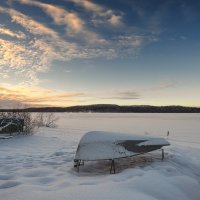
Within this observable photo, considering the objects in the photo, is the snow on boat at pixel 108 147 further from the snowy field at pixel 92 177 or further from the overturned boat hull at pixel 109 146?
the snowy field at pixel 92 177

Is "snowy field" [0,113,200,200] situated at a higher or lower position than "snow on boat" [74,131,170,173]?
lower

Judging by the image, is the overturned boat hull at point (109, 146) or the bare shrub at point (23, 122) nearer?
the overturned boat hull at point (109, 146)

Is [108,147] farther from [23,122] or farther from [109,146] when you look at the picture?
[23,122]

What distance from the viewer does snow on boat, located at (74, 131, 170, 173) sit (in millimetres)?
7023

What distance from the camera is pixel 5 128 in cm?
1430

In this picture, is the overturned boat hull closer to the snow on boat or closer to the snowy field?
the snow on boat

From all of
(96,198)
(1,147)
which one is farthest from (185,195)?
(1,147)

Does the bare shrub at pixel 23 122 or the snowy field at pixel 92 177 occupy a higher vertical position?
the bare shrub at pixel 23 122

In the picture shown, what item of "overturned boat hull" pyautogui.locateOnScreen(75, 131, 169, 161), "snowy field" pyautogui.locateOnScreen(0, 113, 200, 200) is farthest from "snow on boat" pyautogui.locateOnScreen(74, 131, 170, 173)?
"snowy field" pyautogui.locateOnScreen(0, 113, 200, 200)

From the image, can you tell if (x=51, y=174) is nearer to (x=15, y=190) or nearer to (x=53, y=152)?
(x=15, y=190)

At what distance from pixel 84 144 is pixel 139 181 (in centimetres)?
259

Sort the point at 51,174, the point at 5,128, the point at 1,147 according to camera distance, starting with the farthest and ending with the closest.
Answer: the point at 5,128 < the point at 1,147 < the point at 51,174

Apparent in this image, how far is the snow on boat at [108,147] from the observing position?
702cm

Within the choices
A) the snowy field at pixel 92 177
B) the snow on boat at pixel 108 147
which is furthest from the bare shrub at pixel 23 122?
the snow on boat at pixel 108 147
